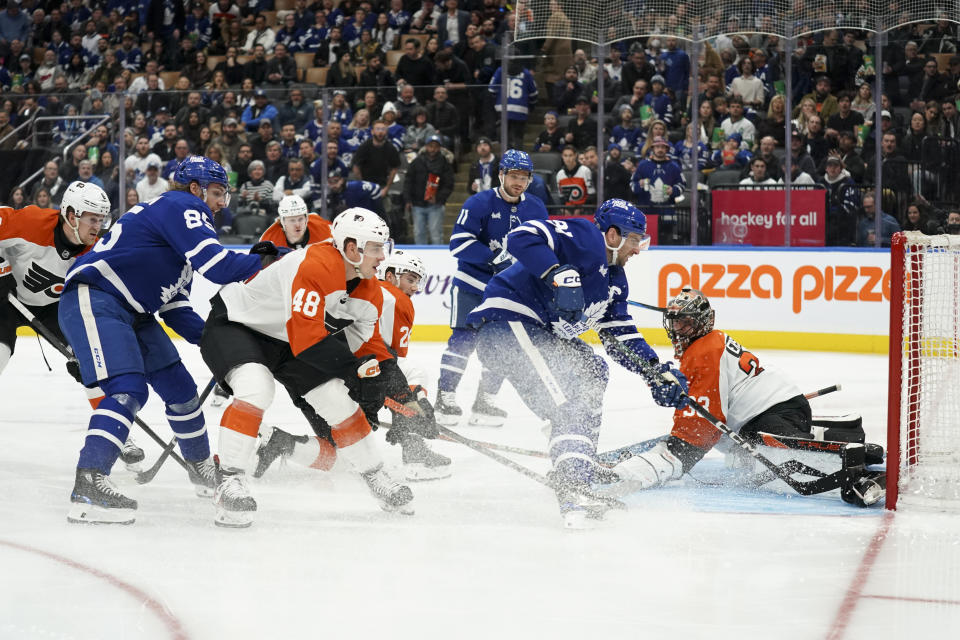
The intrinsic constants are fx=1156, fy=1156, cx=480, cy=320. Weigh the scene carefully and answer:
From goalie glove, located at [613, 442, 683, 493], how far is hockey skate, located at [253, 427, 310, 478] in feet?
3.93

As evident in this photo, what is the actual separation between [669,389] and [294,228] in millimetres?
2228

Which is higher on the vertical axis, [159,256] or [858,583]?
[159,256]

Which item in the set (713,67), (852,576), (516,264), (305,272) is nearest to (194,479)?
(305,272)

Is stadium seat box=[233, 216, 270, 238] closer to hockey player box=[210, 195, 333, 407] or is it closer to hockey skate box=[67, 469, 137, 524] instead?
hockey player box=[210, 195, 333, 407]

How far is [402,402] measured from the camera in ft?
14.0

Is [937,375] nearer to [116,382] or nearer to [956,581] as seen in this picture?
[956,581]

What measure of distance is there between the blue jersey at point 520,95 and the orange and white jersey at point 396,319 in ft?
14.6

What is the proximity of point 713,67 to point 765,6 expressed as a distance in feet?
1.90

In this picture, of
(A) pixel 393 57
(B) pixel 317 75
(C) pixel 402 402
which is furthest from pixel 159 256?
(B) pixel 317 75

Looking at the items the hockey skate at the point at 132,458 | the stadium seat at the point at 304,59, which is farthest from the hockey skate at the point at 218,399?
the stadium seat at the point at 304,59

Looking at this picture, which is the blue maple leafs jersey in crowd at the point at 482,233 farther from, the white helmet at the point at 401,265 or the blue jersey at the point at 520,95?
the blue jersey at the point at 520,95

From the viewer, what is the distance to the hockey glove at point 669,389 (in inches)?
155

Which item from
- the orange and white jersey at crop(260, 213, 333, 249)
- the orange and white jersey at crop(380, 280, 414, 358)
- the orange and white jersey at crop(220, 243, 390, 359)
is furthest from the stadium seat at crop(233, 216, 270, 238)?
the orange and white jersey at crop(220, 243, 390, 359)

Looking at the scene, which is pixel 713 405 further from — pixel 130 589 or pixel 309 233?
pixel 309 233
